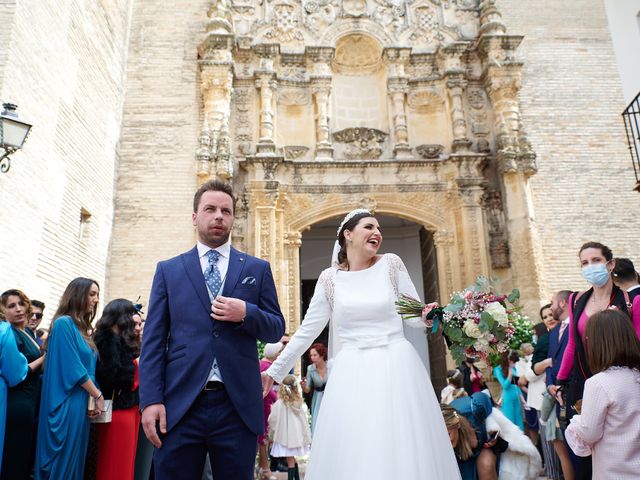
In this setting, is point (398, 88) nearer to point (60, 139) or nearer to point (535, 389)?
point (60, 139)

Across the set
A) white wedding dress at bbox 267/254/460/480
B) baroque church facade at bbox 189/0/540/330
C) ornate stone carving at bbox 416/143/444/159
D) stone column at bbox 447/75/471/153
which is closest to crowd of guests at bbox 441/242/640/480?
white wedding dress at bbox 267/254/460/480

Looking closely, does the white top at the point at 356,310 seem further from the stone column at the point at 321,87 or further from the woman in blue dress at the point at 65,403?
the stone column at the point at 321,87

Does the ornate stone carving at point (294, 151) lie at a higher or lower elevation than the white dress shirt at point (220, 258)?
higher

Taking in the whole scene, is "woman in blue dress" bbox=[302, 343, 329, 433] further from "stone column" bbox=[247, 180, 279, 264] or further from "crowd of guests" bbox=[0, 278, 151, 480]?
"stone column" bbox=[247, 180, 279, 264]

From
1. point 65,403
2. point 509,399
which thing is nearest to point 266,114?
point 509,399

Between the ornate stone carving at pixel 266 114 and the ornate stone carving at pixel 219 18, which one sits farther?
the ornate stone carving at pixel 219 18

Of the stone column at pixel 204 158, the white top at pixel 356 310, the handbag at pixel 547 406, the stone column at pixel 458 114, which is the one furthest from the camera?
the stone column at pixel 458 114

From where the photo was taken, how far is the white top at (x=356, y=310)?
3387 millimetres

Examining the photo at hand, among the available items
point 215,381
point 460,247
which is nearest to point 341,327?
point 215,381

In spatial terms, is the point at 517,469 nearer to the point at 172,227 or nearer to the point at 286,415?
the point at 286,415

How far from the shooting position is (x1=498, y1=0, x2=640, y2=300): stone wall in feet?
41.7

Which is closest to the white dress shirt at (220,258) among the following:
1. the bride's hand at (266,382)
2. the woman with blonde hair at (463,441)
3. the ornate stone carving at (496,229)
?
the bride's hand at (266,382)

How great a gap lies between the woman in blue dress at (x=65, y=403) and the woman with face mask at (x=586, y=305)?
3811 mm

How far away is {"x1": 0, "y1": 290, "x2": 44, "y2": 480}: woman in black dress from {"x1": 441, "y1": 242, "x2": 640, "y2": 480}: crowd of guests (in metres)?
3.41
